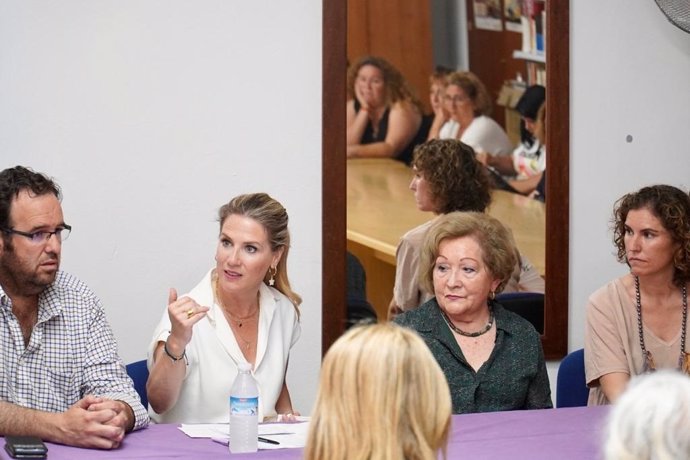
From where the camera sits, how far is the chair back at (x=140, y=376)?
3.66 metres

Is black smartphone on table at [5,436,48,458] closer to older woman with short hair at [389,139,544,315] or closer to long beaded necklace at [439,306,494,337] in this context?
long beaded necklace at [439,306,494,337]

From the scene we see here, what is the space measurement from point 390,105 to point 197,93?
80cm

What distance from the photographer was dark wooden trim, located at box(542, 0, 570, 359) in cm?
477

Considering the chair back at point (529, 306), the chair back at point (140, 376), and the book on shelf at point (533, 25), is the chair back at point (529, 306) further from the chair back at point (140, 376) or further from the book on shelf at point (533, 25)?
the chair back at point (140, 376)

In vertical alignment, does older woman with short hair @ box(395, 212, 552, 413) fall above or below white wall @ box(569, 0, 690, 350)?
below

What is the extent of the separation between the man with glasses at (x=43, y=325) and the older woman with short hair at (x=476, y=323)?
1046 mm

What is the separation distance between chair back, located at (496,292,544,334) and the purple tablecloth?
1.27 meters

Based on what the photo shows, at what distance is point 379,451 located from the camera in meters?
1.92

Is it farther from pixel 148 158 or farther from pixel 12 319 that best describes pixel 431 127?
pixel 12 319

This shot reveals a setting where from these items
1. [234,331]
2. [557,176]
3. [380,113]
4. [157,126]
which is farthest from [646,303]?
[157,126]

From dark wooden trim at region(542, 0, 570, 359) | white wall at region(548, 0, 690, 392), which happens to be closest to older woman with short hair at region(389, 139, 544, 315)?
dark wooden trim at region(542, 0, 570, 359)

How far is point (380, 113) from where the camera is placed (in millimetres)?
4551

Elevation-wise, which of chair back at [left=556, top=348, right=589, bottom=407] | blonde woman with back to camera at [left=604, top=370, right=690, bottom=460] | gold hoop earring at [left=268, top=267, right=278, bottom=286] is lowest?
chair back at [left=556, top=348, right=589, bottom=407]

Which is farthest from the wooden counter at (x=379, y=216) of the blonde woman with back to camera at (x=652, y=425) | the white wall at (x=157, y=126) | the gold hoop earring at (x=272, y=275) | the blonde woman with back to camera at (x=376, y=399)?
the blonde woman with back to camera at (x=652, y=425)
